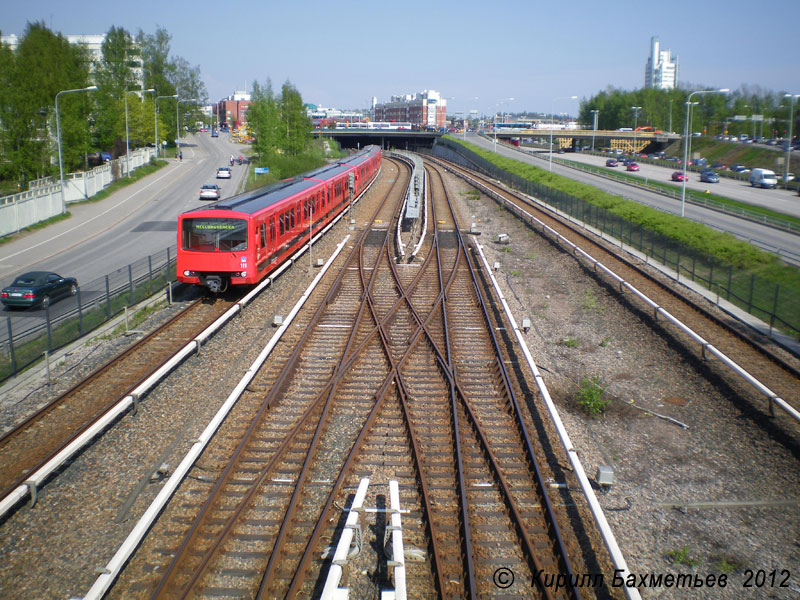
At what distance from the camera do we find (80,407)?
1079 centimetres

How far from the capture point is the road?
955 inches

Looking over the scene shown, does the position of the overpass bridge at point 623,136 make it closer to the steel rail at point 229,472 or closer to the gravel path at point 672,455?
the gravel path at point 672,455

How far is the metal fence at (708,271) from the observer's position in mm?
15219

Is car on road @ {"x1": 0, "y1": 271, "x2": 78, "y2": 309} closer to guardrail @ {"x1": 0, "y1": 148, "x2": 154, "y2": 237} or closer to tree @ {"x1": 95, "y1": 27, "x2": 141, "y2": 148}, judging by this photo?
guardrail @ {"x1": 0, "y1": 148, "x2": 154, "y2": 237}

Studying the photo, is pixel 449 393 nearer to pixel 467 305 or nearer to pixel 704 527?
pixel 704 527

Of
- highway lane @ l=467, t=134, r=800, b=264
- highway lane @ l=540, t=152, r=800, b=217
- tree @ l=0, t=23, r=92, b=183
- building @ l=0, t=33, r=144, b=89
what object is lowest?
highway lane @ l=467, t=134, r=800, b=264

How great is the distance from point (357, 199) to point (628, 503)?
31.7 meters

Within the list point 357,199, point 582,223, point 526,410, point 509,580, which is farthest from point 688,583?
point 357,199

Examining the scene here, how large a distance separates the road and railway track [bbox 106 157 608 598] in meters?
9.01

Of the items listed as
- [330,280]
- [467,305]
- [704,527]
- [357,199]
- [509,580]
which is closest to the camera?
[509,580]

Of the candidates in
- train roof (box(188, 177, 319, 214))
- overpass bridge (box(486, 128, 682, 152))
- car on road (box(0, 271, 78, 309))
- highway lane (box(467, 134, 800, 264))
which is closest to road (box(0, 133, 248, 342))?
car on road (box(0, 271, 78, 309))

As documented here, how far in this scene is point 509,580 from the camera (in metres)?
6.81

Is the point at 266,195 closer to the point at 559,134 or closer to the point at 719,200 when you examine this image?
the point at 719,200

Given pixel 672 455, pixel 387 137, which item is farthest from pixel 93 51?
pixel 672 455
